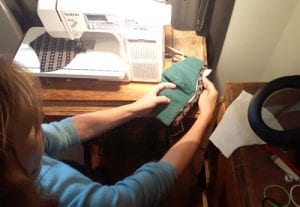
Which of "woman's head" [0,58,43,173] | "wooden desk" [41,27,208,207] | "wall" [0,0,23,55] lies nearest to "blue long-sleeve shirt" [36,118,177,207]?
"woman's head" [0,58,43,173]

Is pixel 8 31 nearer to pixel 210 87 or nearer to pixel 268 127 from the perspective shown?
pixel 210 87

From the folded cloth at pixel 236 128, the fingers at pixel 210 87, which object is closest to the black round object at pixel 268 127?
the folded cloth at pixel 236 128

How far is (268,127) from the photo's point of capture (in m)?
0.67

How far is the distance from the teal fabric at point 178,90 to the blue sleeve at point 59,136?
0.27 meters

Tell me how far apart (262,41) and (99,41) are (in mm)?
567

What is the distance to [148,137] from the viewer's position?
1378mm

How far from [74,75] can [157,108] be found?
0.29 meters

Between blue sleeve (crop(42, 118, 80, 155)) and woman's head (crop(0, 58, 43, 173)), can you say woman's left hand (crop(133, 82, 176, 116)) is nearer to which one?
blue sleeve (crop(42, 118, 80, 155))

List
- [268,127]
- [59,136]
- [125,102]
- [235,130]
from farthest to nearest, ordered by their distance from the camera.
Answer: [125,102] → [59,136] → [235,130] → [268,127]

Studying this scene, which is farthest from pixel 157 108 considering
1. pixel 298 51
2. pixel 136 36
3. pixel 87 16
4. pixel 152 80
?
pixel 298 51

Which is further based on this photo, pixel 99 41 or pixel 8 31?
pixel 8 31

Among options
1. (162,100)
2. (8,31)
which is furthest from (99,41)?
(8,31)

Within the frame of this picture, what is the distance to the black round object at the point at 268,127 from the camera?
0.63 meters

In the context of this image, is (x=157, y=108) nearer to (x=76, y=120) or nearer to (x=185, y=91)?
(x=185, y=91)
